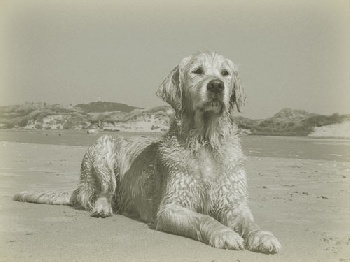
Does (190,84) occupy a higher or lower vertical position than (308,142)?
higher

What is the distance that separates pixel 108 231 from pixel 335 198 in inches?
190

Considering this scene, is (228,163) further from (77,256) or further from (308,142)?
(308,142)

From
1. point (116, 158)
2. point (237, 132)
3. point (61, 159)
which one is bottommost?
point (61, 159)

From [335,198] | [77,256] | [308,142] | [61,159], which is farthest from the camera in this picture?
[308,142]

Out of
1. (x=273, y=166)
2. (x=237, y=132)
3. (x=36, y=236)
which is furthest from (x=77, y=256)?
(x=273, y=166)

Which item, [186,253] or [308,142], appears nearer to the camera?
[186,253]

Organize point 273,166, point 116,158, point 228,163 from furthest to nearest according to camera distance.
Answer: point 273,166 < point 116,158 < point 228,163

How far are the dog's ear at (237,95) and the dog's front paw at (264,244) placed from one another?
2173 mm

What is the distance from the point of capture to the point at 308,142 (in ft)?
97.8

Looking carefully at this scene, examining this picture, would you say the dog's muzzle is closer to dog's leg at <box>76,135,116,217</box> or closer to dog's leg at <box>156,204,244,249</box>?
dog's leg at <box>156,204,244,249</box>

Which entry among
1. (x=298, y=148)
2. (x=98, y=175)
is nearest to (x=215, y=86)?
(x=98, y=175)

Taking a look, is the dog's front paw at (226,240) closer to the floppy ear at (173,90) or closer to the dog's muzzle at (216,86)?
the dog's muzzle at (216,86)

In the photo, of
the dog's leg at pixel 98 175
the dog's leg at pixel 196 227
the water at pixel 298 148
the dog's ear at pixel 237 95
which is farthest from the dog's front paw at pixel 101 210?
the water at pixel 298 148

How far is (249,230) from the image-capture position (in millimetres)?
6609
